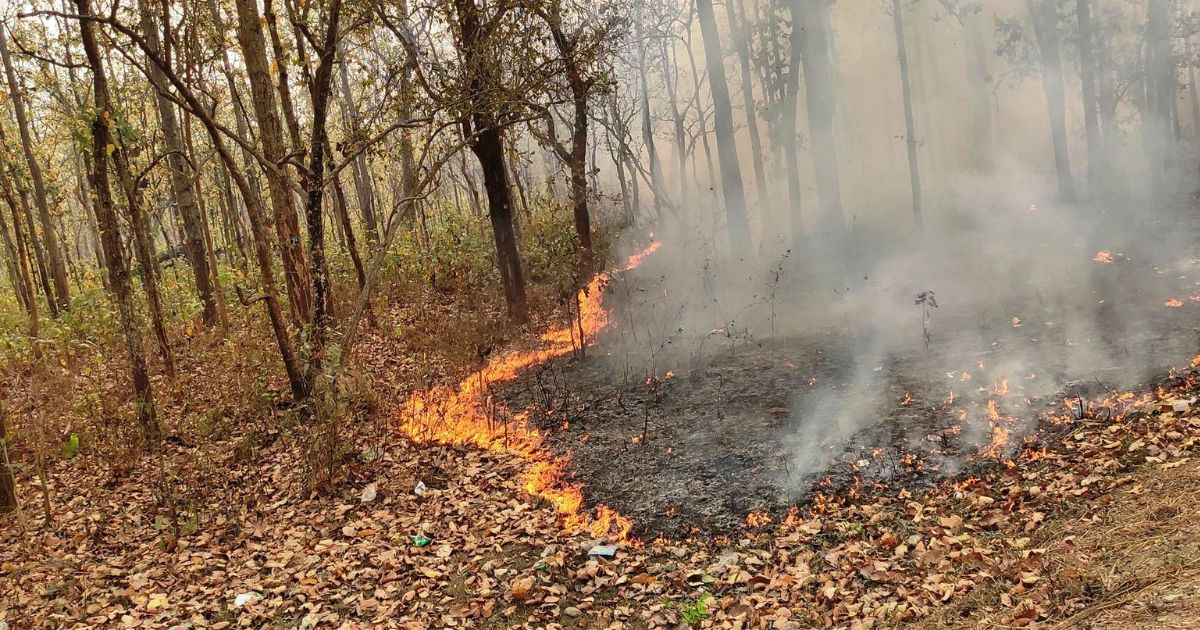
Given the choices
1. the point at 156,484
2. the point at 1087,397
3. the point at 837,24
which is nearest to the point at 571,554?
the point at 156,484

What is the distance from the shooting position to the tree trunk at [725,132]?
1717 centimetres

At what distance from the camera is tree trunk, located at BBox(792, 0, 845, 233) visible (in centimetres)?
2177

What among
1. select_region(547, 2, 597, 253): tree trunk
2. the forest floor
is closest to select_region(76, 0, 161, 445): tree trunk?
the forest floor

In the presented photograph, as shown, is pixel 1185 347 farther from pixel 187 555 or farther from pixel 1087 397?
pixel 187 555

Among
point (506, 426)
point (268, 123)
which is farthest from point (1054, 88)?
point (268, 123)

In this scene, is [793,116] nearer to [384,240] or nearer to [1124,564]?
[384,240]

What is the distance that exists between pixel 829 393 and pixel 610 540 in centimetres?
418

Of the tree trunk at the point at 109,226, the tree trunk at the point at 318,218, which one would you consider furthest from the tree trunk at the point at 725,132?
the tree trunk at the point at 109,226

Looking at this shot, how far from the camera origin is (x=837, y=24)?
130 ft

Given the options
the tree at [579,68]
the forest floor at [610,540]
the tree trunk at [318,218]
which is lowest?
the forest floor at [610,540]

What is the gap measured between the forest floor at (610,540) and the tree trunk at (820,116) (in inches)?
642

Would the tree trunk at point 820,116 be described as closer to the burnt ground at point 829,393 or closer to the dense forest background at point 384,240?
the dense forest background at point 384,240

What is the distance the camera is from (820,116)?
23.8m

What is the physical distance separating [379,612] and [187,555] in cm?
231
